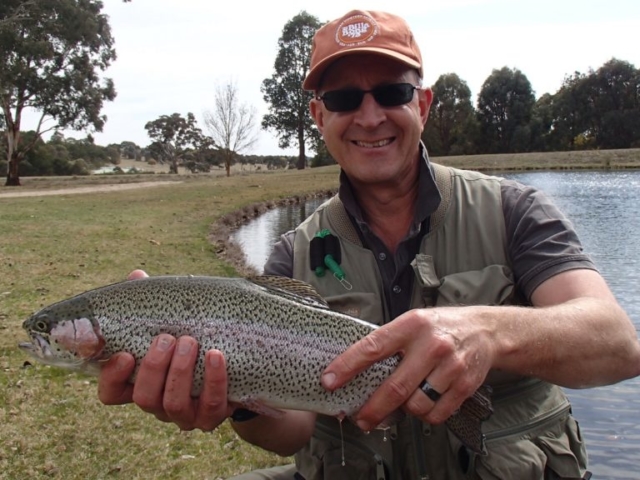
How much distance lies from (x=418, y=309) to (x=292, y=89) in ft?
223

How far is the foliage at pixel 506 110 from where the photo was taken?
70750 millimetres

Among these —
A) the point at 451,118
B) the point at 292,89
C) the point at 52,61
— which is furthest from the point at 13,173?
the point at 451,118

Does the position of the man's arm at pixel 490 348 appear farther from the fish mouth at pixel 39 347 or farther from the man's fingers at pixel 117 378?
the fish mouth at pixel 39 347

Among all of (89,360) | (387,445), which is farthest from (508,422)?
(89,360)

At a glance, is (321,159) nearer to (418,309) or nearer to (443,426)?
(443,426)

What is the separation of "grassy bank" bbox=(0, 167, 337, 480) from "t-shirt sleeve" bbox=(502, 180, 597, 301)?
312cm

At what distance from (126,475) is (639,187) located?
98.3 feet

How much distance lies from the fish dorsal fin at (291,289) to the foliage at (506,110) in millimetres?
72130

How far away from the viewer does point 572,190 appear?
29.4m

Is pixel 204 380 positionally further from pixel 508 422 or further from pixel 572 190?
pixel 572 190

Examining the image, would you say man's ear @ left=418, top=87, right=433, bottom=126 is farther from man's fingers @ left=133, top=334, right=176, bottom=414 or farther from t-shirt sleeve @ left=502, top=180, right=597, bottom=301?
man's fingers @ left=133, top=334, right=176, bottom=414

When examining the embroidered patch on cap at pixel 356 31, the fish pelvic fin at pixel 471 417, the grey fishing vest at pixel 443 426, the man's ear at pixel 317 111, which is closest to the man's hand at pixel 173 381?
the grey fishing vest at pixel 443 426

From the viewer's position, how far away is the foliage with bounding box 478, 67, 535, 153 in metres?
70.8

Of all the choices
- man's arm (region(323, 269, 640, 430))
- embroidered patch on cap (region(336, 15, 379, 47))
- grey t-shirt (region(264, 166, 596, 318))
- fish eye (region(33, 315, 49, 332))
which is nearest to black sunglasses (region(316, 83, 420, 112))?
embroidered patch on cap (region(336, 15, 379, 47))
